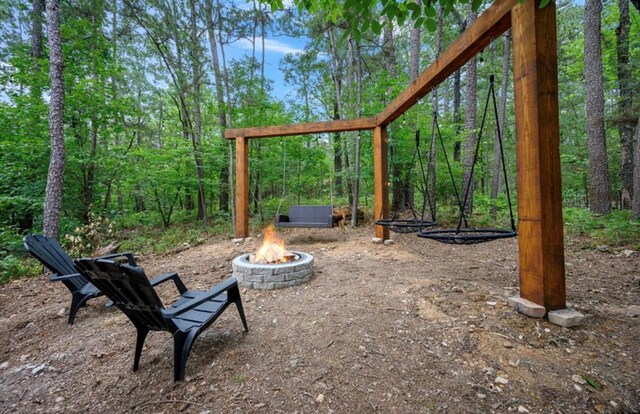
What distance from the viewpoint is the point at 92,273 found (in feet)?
5.75

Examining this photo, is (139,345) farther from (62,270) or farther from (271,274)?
(62,270)

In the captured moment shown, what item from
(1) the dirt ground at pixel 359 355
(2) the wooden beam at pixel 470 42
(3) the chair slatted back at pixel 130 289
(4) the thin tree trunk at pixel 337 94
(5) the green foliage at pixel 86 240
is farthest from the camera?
(4) the thin tree trunk at pixel 337 94

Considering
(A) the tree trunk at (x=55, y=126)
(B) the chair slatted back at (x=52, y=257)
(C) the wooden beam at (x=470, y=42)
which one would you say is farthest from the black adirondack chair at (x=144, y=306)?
(A) the tree trunk at (x=55, y=126)

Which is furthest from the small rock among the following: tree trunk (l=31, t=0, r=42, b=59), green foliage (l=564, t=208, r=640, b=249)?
tree trunk (l=31, t=0, r=42, b=59)

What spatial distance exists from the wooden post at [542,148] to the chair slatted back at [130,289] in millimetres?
2479

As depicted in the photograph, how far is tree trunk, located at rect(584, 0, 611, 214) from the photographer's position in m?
5.22

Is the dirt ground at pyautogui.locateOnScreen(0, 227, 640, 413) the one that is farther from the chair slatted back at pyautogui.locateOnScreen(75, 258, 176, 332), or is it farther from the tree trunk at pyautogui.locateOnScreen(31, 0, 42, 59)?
the tree trunk at pyautogui.locateOnScreen(31, 0, 42, 59)

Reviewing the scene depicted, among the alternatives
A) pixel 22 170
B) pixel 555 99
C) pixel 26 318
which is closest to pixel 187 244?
pixel 26 318

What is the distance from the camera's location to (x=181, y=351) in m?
1.65

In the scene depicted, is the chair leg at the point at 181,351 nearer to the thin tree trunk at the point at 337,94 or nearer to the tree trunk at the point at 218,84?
the thin tree trunk at the point at 337,94

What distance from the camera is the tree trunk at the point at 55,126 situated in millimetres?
4422

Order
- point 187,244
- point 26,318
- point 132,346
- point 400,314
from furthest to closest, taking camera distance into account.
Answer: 1. point 187,244
2. point 26,318
3. point 400,314
4. point 132,346

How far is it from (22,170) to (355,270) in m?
7.18

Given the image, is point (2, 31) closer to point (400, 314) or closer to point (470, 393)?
→ point (400, 314)
